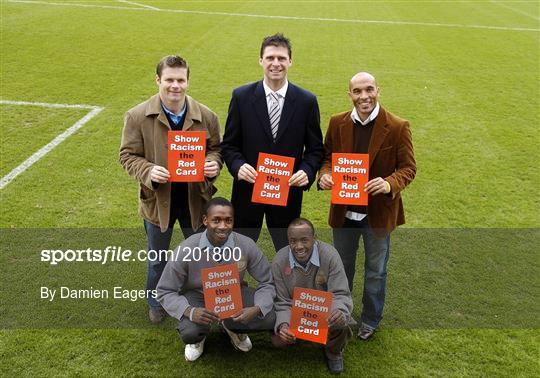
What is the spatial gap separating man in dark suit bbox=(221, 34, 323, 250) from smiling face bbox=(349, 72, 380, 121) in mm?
409

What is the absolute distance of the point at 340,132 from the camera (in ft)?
12.3

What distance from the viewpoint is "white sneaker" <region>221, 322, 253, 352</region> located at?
4.05m

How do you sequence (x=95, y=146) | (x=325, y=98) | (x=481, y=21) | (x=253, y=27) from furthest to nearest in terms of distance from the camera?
(x=481, y=21)
(x=253, y=27)
(x=325, y=98)
(x=95, y=146)

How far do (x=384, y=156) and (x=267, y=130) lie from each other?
2.87ft

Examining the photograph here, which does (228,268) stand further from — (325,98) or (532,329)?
(325,98)

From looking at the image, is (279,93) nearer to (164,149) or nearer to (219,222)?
(164,149)

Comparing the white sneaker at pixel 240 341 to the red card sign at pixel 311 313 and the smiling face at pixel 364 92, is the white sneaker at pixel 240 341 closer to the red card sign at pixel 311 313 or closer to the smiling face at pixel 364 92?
the red card sign at pixel 311 313

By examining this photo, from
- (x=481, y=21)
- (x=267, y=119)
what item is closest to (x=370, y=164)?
(x=267, y=119)

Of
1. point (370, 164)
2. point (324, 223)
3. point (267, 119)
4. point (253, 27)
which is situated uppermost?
point (253, 27)

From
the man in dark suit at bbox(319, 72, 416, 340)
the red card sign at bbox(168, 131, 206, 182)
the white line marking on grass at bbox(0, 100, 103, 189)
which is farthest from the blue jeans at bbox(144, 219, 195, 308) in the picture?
the white line marking on grass at bbox(0, 100, 103, 189)

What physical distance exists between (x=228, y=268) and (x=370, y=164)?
4.12 feet

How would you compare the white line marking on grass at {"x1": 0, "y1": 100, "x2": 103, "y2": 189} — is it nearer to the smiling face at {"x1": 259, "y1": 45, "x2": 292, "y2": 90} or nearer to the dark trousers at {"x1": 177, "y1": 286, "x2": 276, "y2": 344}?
the dark trousers at {"x1": 177, "y1": 286, "x2": 276, "y2": 344}

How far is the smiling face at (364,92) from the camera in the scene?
3.49 metres

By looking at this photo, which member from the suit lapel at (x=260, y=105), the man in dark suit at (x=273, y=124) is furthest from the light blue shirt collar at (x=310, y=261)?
the suit lapel at (x=260, y=105)
